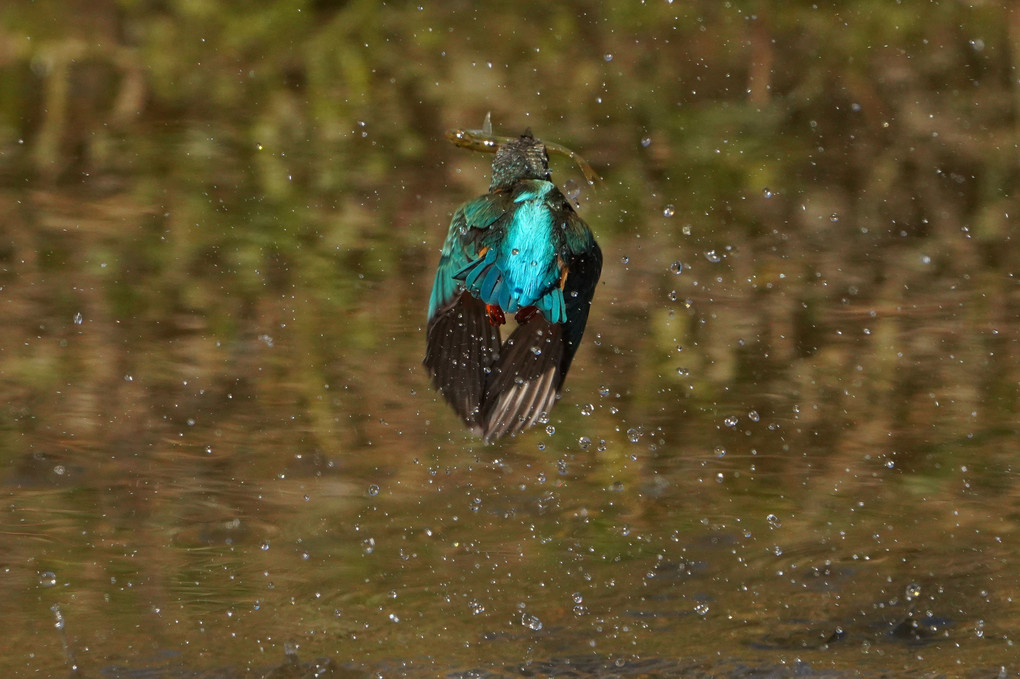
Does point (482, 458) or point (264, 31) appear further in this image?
point (264, 31)

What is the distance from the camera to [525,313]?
3762 millimetres

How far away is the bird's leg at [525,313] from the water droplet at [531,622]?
71 centimetres

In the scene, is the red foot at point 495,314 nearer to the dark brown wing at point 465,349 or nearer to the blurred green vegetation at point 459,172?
the dark brown wing at point 465,349

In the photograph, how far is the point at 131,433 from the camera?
448cm

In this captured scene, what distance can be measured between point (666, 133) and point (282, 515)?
9.98ft

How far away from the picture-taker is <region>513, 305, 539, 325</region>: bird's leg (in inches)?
147

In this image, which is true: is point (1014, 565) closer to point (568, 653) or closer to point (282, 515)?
point (568, 653)

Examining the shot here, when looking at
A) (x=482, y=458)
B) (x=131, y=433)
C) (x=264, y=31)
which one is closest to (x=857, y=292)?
(x=482, y=458)

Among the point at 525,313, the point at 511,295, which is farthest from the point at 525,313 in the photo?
the point at 511,295

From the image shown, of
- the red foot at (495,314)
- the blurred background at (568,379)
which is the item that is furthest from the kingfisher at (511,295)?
the blurred background at (568,379)

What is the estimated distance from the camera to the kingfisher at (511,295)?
3.53 m

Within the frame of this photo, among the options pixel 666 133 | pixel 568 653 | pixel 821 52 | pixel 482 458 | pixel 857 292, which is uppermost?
pixel 821 52

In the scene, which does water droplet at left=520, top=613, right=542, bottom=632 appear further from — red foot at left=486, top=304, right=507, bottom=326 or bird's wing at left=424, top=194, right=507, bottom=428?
red foot at left=486, top=304, right=507, bottom=326

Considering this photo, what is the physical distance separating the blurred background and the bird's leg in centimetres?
59
